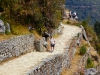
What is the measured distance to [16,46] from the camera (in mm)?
25438

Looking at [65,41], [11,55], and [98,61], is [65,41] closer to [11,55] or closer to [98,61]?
[98,61]

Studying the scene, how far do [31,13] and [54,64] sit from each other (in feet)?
25.6

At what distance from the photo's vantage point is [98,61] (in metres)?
43.1

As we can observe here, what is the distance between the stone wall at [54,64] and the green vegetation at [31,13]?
11.3ft

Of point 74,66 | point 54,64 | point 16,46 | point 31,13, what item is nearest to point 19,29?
point 31,13

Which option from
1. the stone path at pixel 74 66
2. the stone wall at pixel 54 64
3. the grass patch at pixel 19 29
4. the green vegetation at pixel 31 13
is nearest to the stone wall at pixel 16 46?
the grass patch at pixel 19 29

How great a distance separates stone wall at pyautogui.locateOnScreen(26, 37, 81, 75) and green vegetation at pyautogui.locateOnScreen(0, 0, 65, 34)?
3.44 m

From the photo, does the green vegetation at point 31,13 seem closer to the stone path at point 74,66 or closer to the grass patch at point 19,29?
the grass patch at point 19,29

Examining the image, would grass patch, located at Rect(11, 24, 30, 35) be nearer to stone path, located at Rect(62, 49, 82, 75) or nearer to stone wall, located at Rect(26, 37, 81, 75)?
stone wall, located at Rect(26, 37, 81, 75)

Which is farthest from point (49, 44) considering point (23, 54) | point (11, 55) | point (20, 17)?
point (11, 55)

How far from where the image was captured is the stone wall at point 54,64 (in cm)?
2066

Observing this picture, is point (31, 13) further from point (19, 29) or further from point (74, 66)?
point (74, 66)

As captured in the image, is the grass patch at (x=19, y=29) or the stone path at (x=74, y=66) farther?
the stone path at (x=74, y=66)

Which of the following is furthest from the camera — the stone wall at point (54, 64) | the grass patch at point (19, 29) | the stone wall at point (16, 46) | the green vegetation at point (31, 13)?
the green vegetation at point (31, 13)
